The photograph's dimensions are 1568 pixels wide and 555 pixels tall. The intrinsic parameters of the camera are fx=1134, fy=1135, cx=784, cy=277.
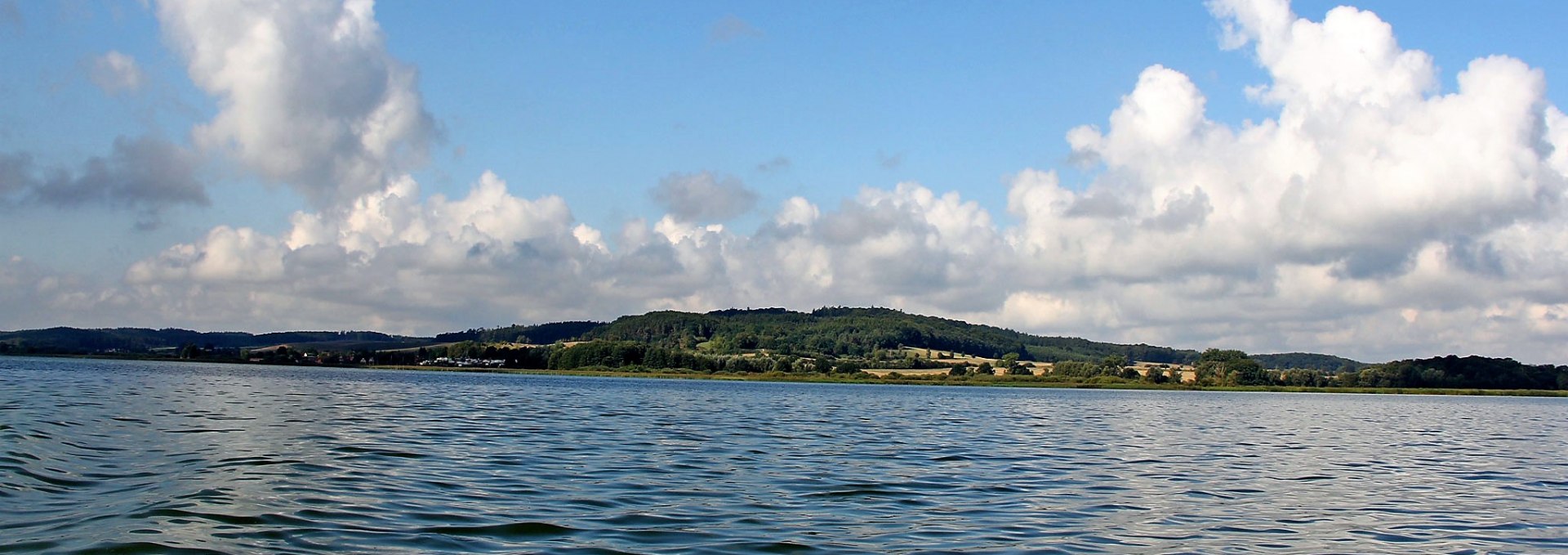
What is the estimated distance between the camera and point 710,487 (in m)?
23.1

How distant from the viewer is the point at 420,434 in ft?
113

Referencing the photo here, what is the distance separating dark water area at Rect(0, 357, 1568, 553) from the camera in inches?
648

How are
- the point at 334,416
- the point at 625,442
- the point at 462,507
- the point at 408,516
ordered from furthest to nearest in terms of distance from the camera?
the point at 334,416, the point at 625,442, the point at 462,507, the point at 408,516

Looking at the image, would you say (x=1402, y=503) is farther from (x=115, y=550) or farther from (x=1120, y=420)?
(x=1120, y=420)

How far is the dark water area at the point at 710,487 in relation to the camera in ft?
54.0

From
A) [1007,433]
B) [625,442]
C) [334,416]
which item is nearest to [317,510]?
[625,442]

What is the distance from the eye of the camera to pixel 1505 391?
187875 mm

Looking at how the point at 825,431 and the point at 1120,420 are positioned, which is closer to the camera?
the point at 825,431

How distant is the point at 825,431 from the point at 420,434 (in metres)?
15.6

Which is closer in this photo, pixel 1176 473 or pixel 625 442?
pixel 1176 473

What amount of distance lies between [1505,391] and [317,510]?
21281 centimetres

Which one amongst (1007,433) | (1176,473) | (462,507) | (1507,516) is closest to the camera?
(462,507)

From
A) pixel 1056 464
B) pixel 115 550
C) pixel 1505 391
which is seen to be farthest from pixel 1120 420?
pixel 1505 391

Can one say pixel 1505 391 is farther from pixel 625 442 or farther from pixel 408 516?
pixel 408 516
